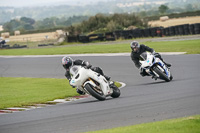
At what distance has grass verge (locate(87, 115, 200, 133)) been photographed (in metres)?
7.58

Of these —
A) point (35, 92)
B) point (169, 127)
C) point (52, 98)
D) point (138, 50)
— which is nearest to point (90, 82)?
point (52, 98)

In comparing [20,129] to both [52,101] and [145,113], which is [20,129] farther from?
[52,101]

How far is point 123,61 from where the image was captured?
28094 millimetres

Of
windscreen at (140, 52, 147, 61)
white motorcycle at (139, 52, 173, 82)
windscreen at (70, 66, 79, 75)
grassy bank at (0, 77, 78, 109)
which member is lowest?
grassy bank at (0, 77, 78, 109)

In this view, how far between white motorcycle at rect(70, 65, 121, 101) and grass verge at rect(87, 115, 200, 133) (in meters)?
4.62

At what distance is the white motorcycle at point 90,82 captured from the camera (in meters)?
13.0

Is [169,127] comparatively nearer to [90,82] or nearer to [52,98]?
[90,82]

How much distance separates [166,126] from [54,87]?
1238 centimetres

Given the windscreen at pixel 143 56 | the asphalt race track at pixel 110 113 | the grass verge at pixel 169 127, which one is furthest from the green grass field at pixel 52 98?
the windscreen at pixel 143 56

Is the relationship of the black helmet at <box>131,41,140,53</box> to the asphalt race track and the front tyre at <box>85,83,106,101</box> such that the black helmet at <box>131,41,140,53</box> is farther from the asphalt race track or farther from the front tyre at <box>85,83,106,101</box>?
the front tyre at <box>85,83,106,101</box>

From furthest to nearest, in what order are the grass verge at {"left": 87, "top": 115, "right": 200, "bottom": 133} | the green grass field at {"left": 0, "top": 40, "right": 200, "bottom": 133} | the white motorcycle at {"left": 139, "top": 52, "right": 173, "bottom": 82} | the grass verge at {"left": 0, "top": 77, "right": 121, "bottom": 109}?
1. the white motorcycle at {"left": 139, "top": 52, "right": 173, "bottom": 82}
2. the grass verge at {"left": 0, "top": 77, "right": 121, "bottom": 109}
3. the green grass field at {"left": 0, "top": 40, "right": 200, "bottom": 133}
4. the grass verge at {"left": 87, "top": 115, "right": 200, "bottom": 133}

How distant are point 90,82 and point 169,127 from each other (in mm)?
5346

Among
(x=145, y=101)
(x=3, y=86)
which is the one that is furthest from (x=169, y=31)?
(x=145, y=101)

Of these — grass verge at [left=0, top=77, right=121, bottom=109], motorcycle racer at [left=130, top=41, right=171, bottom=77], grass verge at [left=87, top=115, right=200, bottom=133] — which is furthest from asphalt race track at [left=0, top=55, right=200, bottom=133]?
grass verge at [left=0, top=77, right=121, bottom=109]
